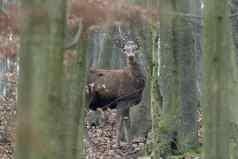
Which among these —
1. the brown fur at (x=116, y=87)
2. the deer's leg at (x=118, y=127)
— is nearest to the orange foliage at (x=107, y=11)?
the deer's leg at (x=118, y=127)

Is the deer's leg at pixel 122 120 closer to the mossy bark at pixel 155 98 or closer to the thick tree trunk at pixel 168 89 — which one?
the thick tree trunk at pixel 168 89

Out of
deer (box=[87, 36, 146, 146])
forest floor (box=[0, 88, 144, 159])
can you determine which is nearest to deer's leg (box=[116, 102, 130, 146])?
deer (box=[87, 36, 146, 146])

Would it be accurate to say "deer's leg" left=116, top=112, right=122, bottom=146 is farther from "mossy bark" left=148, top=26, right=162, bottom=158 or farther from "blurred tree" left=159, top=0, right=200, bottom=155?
"mossy bark" left=148, top=26, right=162, bottom=158

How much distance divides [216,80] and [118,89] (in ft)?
33.6

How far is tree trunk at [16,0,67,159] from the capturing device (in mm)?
4992

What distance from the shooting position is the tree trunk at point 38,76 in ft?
16.4

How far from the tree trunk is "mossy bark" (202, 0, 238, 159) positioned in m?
2.68

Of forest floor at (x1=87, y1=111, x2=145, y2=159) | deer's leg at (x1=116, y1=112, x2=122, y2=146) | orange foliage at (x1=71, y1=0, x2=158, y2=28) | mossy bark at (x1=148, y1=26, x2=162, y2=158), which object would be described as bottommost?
forest floor at (x1=87, y1=111, x2=145, y2=159)

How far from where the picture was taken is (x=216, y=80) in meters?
7.29

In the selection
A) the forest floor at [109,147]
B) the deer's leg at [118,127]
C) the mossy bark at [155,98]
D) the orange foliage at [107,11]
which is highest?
the orange foliage at [107,11]

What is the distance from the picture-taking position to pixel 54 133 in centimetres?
514

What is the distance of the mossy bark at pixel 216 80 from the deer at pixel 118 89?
30.8 ft

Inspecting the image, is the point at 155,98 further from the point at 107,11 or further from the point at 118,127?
the point at 118,127

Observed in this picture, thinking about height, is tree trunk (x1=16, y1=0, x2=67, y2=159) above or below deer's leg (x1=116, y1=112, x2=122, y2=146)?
above
